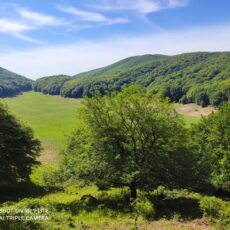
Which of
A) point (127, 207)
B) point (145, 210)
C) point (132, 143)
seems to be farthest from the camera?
point (132, 143)

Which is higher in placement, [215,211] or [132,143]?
[132,143]

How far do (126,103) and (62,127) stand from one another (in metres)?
86.2

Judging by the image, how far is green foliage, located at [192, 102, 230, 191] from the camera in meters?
36.1

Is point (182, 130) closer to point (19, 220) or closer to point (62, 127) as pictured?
point (19, 220)

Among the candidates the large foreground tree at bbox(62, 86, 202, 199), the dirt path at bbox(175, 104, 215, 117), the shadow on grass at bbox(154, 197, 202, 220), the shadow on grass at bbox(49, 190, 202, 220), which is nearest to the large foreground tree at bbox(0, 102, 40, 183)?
the large foreground tree at bbox(62, 86, 202, 199)

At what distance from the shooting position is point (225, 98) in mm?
166500

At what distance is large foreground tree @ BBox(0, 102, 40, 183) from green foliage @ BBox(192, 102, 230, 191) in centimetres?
2034

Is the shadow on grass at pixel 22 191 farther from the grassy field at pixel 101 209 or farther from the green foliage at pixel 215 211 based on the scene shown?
the green foliage at pixel 215 211

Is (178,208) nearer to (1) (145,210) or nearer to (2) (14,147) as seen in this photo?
(1) (145,210)

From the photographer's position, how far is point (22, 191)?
130 feet

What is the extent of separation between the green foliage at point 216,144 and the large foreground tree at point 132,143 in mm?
3752

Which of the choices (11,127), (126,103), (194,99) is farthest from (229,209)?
(194,99)

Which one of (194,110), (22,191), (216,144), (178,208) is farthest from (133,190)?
(194,110)

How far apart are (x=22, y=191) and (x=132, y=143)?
16341mm
